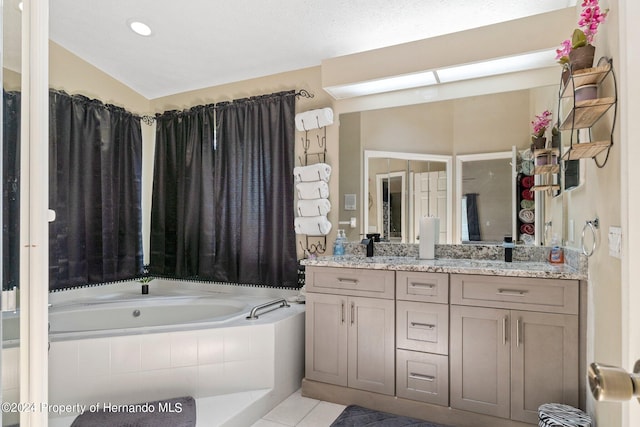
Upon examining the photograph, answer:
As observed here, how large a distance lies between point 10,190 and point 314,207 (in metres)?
2.32

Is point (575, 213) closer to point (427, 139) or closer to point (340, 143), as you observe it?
point (427, 139)

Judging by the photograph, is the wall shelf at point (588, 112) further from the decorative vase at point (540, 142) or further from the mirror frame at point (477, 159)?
the mirror frame at point (477, 159)

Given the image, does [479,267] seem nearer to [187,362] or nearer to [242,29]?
[187,362]

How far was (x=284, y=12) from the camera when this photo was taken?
2.57m

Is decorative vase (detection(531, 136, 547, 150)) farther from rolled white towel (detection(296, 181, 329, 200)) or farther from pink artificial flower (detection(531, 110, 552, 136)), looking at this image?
rolled white towel (detection(296, 181, 329, 200))

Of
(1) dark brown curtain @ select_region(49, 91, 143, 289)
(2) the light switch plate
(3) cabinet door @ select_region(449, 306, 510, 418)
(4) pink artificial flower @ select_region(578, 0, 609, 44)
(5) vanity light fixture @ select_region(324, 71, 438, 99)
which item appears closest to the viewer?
(2) the light switch plate

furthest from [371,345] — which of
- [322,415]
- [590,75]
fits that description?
[590,75]

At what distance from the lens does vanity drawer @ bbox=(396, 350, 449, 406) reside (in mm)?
2105

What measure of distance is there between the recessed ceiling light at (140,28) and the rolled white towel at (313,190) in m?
1.75

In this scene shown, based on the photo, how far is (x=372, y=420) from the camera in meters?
2.16

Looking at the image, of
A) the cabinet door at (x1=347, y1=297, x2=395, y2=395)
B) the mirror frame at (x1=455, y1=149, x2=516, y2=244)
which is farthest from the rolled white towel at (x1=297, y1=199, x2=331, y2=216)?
the mirror frame at (x1=455, y1=149, x2=516, y2=244)

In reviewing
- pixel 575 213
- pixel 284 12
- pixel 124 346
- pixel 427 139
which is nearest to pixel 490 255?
pixel 575 213

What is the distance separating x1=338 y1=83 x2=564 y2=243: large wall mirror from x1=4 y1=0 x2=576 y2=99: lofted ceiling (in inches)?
19.1

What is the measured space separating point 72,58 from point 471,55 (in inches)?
131
